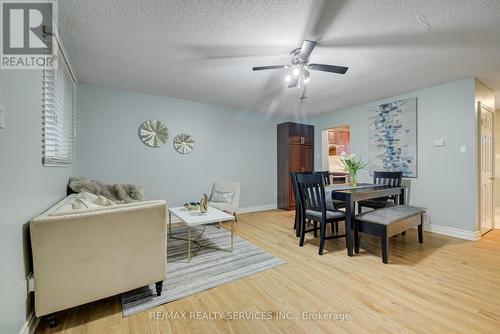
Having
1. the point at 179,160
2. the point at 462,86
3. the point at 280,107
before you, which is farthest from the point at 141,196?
the point at 462,86

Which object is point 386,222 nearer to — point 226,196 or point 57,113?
point 226,196

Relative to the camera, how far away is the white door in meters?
3.19

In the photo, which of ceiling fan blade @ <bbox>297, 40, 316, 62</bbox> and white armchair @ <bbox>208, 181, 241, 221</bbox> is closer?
ceiling fan blade @ <bbox>297, 40, 316, 62</bbox>

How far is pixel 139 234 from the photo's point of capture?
160 cm

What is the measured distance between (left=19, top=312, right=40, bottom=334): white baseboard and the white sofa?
9 cm

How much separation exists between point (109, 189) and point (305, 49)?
10.6ft

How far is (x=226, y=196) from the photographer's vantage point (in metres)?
4.00

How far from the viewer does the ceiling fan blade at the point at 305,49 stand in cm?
192

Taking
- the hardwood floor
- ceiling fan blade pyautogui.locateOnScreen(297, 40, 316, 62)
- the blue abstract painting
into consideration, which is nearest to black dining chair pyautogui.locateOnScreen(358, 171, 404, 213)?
the blue abstract painting

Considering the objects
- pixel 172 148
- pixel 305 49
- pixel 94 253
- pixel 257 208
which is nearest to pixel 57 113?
pixel 94 253

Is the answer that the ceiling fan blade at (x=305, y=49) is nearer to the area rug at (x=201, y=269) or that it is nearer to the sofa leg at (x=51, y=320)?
the area rug at (x=201, y=269)

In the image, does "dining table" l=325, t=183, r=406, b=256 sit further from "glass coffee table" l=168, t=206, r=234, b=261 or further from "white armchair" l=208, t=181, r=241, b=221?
"white armchair" l=208, t=181, r=241, b=221

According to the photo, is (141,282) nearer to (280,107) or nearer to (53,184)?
(53,184)

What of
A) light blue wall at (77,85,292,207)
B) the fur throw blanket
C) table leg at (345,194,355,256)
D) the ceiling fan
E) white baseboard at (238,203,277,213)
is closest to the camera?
the ceiling fan
